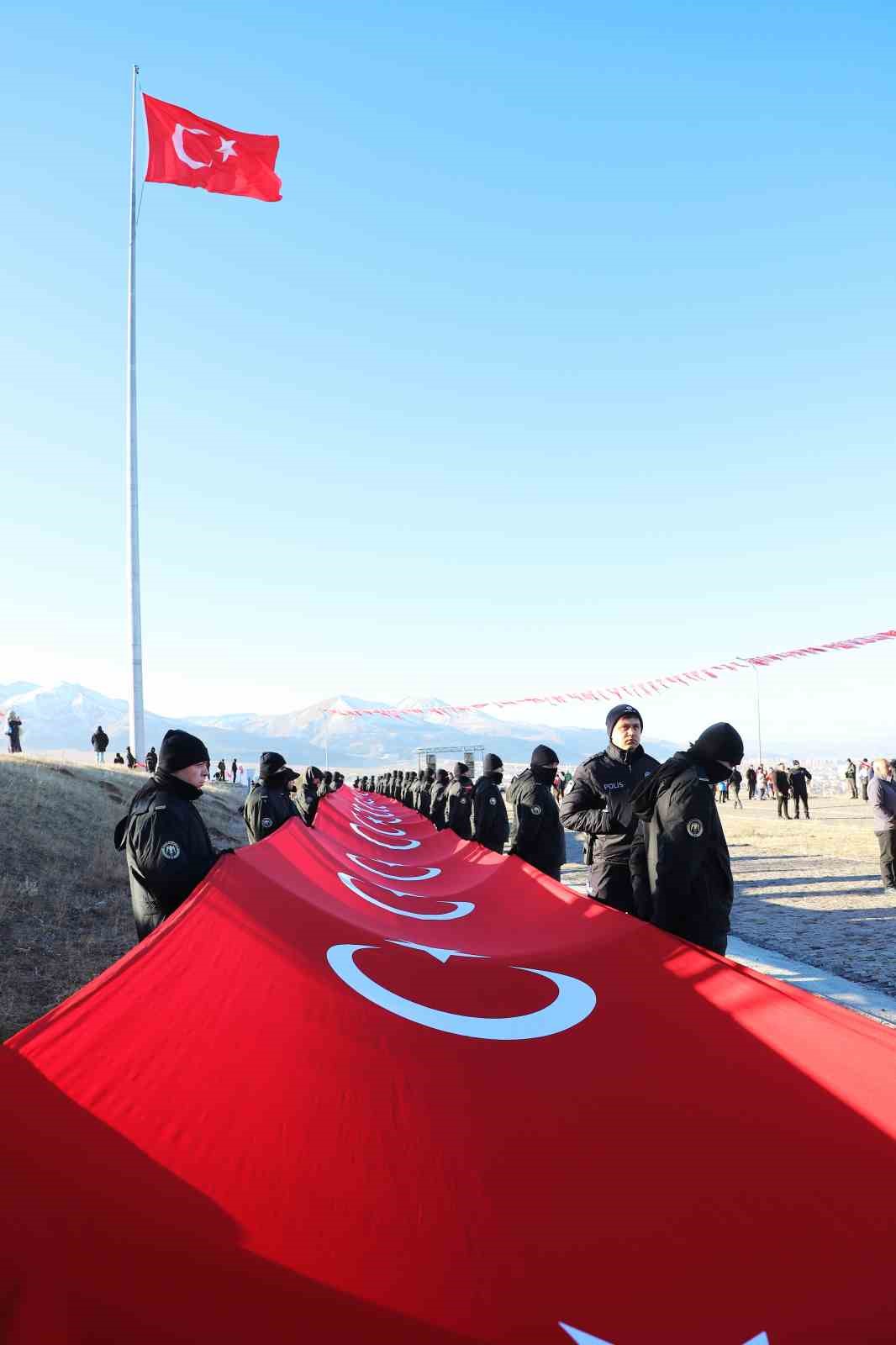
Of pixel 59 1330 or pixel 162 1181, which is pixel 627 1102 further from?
pixel 59 1330

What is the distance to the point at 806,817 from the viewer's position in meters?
29.3

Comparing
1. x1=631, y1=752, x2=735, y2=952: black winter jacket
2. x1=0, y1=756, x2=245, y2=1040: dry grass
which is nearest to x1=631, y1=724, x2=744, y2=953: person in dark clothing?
x1=631, y1=752, x2=735, y2=952: black winter jacket

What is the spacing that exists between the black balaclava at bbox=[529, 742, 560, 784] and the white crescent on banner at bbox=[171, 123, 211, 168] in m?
22.5

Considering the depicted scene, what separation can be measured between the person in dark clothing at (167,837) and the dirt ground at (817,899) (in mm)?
5389

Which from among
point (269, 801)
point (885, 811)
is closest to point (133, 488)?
point (269, 801)

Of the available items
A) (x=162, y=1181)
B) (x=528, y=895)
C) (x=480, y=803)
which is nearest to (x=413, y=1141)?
(x=162, y=1181)

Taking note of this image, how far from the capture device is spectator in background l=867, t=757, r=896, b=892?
1053 centimetres

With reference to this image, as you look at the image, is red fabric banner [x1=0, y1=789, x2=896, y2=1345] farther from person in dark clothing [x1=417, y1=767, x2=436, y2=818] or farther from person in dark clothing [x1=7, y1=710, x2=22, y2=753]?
person in dark clothing [x1=7, y1=710, x2=22, y2=753]

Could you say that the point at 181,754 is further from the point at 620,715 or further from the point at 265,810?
the point at 265,810

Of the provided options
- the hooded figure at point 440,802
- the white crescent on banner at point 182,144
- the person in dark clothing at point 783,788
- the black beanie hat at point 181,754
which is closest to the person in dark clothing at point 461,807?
the hooded figure at point 440,802

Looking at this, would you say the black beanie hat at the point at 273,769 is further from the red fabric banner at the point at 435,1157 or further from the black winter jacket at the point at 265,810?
the red fabric banner at the point at 435,1157

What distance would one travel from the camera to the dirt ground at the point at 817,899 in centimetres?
802

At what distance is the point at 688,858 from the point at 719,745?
2.12ft

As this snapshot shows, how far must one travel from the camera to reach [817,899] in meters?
11.6
